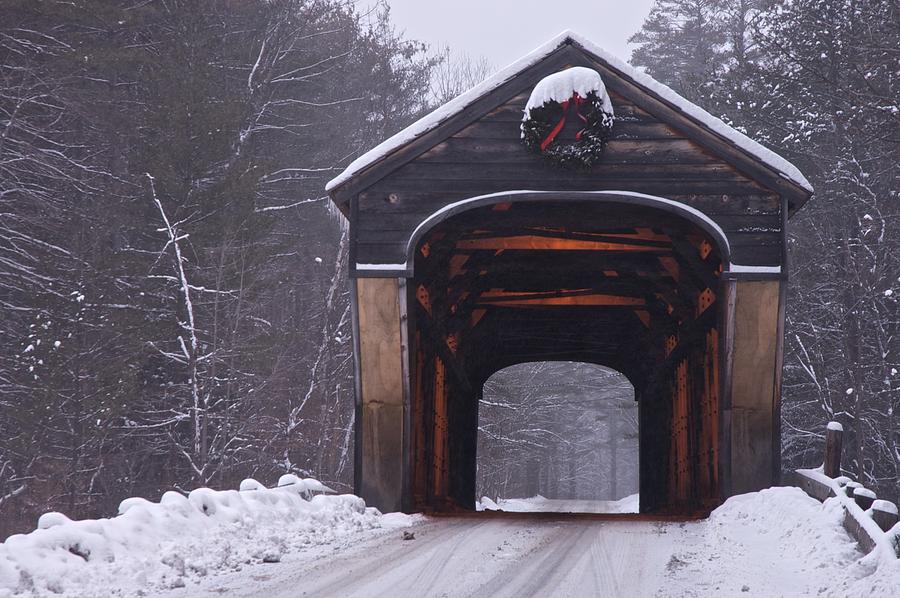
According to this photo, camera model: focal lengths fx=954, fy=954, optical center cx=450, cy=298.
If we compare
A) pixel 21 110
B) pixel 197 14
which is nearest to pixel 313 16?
pixel 197 14

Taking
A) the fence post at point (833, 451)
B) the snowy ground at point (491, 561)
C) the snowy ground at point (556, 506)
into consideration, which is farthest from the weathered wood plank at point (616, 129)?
the snowy ground at point (556, 506)

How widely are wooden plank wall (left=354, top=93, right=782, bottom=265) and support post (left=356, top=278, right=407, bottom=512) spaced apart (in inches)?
19.7

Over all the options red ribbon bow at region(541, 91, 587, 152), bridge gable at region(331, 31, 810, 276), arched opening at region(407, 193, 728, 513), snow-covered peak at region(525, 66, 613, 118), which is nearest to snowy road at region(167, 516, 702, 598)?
arched opening at region(407, 193, 728, 513)

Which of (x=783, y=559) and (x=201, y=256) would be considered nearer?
(x=783, y=559)

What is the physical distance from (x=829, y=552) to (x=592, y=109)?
646cm

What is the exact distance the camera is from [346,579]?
6.03m

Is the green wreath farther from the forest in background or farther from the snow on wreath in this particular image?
the forest in background

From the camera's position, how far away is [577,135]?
1170 cm

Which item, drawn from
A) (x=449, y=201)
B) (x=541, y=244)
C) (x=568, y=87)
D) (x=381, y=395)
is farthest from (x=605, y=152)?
(x=381, y=395)

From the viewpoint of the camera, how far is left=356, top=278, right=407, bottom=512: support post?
11.5 meters

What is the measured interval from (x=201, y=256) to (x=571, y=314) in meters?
8.68

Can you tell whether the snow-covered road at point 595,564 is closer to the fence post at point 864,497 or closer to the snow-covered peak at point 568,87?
the fence post at point 864,497

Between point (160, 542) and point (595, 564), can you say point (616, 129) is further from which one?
point (160, 542)

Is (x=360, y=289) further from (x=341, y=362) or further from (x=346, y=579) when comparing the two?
(x=341, y=362)
